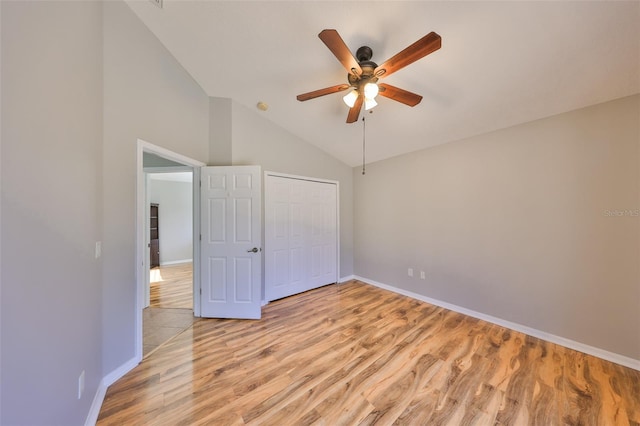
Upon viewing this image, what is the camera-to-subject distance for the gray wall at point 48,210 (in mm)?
898

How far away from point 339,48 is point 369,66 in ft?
1.27

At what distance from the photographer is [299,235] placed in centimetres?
386

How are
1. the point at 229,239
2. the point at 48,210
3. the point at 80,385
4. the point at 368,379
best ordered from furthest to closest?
the point at 229,239
the point at 368,379
the point at 80,385
the point at 48,210

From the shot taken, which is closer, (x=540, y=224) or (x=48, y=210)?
(x=48, y=210)

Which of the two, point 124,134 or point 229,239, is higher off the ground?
point 124,134

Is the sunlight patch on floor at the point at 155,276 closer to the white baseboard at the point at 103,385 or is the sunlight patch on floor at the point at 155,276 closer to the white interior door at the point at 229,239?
the white interior door at the point at 229,239

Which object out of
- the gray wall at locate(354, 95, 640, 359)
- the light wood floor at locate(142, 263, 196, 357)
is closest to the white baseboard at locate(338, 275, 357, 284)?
the gray wall at locate(354, 95, 640, 359)

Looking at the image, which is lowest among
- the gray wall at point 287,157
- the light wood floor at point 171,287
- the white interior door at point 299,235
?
the light wood floor at point 171,287

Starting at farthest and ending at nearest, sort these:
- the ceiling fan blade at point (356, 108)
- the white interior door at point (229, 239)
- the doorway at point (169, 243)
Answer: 1. the doorway at point (169, 243)
2. the white interior door at point (229, 239)
3. the ceiling fan blade at point (356, 108)

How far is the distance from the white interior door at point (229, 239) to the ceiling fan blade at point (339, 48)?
169 cm

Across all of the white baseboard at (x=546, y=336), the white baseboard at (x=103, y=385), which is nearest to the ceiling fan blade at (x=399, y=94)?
the white baseboard at (x=546, y=336)

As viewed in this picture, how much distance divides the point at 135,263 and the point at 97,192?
745 mm

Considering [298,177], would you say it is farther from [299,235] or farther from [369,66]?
[369,66]

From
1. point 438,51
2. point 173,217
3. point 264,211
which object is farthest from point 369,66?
point 173,217
